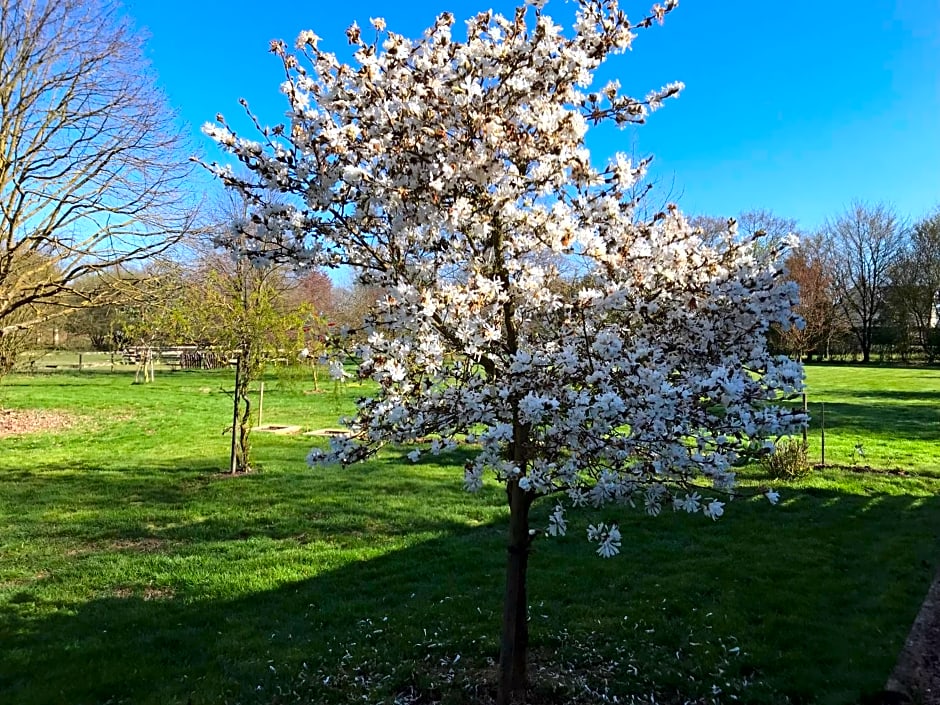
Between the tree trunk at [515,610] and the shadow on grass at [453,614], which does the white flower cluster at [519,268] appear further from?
the shadow on grass at [453,614]

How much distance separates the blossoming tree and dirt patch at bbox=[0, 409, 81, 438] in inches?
531

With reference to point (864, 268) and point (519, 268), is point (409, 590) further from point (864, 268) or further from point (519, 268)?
point (864, 268)

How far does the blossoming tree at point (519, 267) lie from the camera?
2703mm

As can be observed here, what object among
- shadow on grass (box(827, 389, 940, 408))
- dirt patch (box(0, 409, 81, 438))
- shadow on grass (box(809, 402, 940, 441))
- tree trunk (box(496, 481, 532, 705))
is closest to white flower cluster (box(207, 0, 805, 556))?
tree trunk (box(496, 481, 532, 705))

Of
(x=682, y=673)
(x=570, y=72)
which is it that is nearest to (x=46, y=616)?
(x=682, y=673)

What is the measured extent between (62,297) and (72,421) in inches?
156

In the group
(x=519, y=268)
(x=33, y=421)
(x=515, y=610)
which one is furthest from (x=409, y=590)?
(x=33, y=421)

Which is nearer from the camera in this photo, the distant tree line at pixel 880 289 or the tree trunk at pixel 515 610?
the tree trunk at pixel 515 610

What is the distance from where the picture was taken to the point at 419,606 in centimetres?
474

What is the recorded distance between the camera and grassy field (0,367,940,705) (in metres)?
3.72

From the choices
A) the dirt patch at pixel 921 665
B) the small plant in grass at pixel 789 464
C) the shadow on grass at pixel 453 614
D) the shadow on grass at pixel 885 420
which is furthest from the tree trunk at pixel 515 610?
the shadow on grass at pixel 885 420

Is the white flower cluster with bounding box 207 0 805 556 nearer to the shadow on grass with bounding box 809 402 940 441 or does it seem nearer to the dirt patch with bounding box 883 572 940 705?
the dirt patch with bounding box 883 572 940 705

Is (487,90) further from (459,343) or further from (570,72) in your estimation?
(459,343)

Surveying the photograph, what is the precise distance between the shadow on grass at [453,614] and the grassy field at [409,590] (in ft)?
0.06
